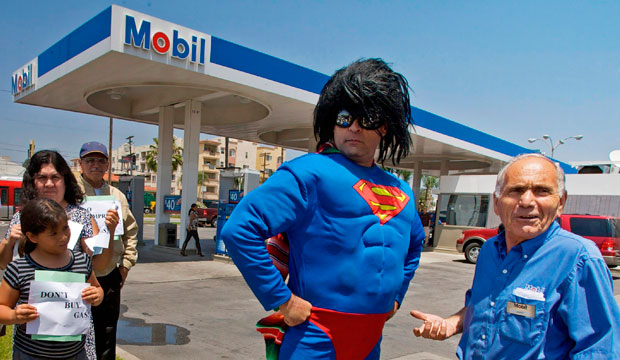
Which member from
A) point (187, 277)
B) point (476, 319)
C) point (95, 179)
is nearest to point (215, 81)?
point (187, 277)

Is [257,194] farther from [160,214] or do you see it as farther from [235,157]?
[235,157]

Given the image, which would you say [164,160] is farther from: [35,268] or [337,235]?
[337,235]

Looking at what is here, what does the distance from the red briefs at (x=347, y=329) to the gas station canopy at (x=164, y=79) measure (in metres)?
6.05

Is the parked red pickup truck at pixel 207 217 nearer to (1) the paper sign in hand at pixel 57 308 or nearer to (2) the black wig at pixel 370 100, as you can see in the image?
(1) the paper sign in hand at pixel 57 308

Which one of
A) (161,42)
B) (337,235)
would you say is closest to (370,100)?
(337,235)

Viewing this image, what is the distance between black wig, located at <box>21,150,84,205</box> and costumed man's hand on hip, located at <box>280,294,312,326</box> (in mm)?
1812

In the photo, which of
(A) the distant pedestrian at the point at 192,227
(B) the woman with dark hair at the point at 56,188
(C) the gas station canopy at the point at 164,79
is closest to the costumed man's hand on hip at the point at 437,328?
(B) the woman with dark hair at the point at 56,188

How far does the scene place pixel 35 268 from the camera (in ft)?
7.56

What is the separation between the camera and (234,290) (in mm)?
8195

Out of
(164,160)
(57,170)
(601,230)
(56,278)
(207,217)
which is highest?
(164,160)

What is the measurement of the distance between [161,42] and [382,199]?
8.20 m

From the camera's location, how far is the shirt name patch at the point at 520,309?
1627 millimetres

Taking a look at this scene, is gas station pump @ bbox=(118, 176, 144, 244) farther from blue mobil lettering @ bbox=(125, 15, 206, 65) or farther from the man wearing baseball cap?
the man wearing baseball cap

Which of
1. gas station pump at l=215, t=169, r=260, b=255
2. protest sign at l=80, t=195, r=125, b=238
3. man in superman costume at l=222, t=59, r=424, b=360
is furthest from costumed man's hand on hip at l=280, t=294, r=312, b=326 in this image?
gas station pump at l=215, t=169, r=260, b=255
